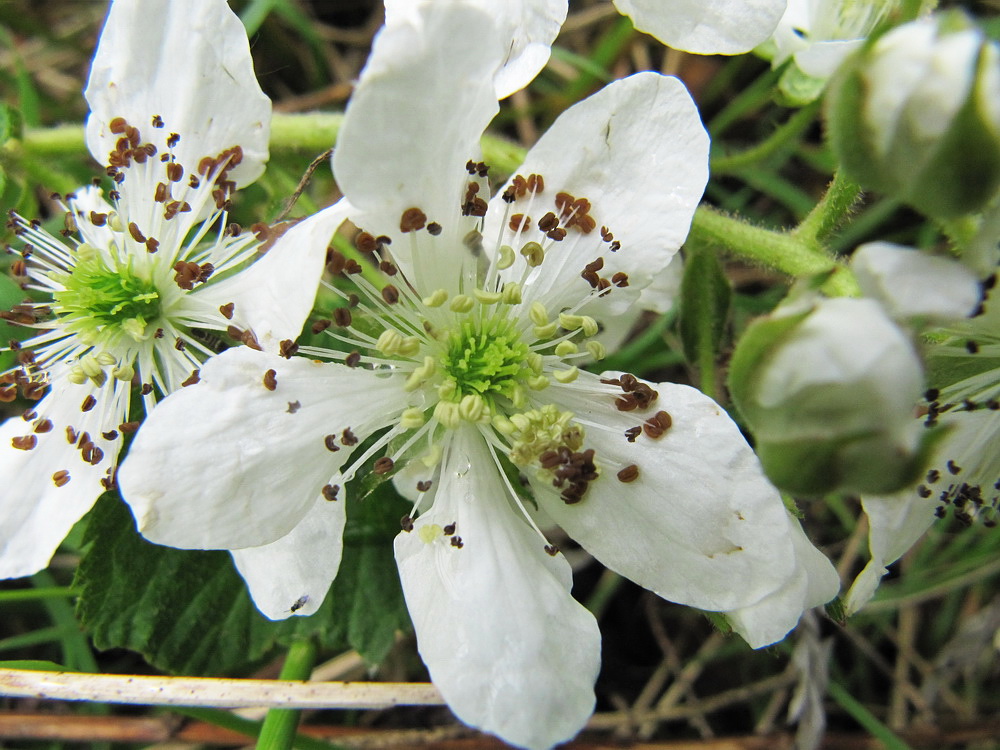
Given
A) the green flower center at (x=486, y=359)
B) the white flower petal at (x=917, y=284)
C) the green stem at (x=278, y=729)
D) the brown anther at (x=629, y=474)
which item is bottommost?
the green stem at (x=278, y=729)

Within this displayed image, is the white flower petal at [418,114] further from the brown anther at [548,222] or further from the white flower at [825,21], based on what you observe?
the white flower at [825,21]

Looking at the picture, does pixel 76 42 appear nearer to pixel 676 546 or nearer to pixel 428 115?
pixel 428 115

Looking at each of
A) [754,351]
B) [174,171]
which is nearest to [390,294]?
[174,171]

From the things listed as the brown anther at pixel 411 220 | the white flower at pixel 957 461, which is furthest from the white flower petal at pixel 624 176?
the white flower at pixel 957 461

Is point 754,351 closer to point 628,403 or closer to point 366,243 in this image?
point 628,403

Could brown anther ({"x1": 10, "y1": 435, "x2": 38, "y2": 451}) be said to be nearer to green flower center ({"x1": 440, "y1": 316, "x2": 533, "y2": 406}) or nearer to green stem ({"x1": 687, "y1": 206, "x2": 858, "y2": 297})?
green flower center ({"x1": 440, "y1": 316, "x2": 533, "y2": 406})
